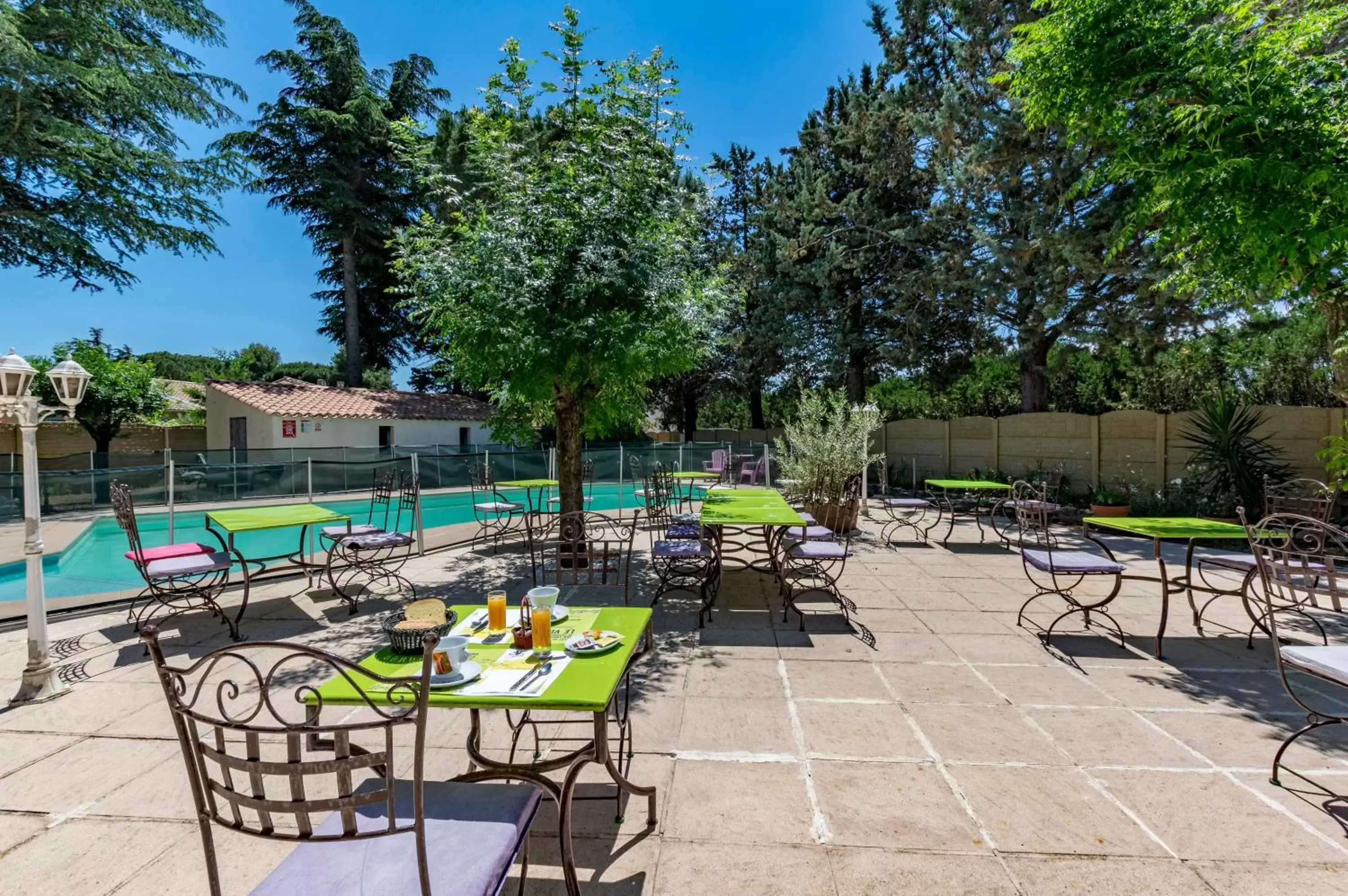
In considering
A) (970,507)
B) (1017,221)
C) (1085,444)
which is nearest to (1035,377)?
(1085,444)

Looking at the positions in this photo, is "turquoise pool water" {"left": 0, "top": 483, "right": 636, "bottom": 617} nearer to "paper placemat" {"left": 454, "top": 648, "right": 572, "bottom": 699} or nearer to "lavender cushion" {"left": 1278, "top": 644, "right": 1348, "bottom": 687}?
"paper placemat" {"left": 454, "top": 648, "right": 572, "bottom": 699}

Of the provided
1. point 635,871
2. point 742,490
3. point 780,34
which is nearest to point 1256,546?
point 635,871

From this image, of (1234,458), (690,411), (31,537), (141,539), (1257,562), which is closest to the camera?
(1257,562)

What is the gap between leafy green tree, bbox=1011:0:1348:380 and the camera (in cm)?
455

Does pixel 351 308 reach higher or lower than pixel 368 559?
higher

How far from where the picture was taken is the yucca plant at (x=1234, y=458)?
7434 mm

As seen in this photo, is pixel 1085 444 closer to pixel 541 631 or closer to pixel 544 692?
pixel 541 631

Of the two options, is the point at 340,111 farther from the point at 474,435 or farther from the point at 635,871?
the point at 635,871

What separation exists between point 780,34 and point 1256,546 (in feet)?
34.7

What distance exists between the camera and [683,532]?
5.40m

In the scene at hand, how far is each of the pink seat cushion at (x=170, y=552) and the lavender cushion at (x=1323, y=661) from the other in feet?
19.9

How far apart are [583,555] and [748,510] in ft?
4.66

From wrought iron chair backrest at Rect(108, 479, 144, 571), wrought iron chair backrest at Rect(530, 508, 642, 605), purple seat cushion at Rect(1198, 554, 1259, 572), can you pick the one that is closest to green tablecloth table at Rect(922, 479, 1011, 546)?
purple seat cushion at Rect(1198, 554, 1259, 572)

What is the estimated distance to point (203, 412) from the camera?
25.2 metres
